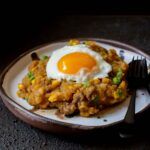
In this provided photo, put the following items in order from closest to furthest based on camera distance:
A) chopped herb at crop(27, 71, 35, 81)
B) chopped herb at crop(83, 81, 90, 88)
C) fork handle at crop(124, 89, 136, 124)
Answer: fork handle at crop(124, 89, 136, 124) < chopped herb at crop(83, 81, 90, 88) < chopped herb at crop(27, 71, 35, 81)

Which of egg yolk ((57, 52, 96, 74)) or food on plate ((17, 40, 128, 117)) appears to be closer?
food on plate ((17, 40, 128, 117))

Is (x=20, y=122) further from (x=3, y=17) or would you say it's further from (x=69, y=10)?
(x=69, y=10)

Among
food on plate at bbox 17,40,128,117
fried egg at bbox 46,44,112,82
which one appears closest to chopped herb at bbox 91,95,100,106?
food on plate at bbox 17,40,128,117

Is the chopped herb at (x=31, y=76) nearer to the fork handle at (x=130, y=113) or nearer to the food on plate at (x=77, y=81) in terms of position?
the food on plate at (x=77, y=81)

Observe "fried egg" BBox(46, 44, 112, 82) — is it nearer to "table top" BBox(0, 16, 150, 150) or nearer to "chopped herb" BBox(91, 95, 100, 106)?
"chopped herb" BBox(91, 95, 100, 106)

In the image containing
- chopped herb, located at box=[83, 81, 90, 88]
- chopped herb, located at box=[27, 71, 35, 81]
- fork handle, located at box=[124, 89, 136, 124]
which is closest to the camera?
fork handle, located at box=[124, 89, 136, 124]

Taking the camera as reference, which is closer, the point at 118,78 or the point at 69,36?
the point at 118,78

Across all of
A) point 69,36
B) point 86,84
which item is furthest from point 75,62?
point 69,36

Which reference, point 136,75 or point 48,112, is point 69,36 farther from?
point 48,112
